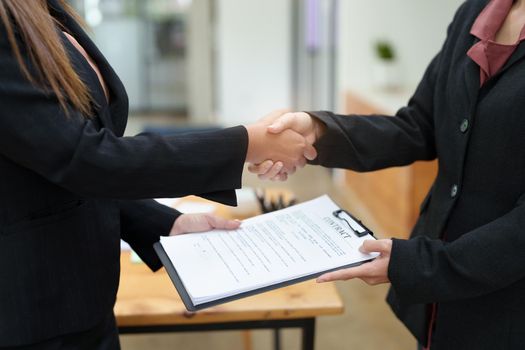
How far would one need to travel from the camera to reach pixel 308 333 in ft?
4.78

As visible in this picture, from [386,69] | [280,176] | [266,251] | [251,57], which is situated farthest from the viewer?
[251,57]

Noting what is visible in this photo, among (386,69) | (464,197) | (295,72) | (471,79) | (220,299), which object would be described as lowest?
(295,72)

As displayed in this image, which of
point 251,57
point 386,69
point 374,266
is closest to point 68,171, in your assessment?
point 374,266

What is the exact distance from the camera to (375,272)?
105 centimetres

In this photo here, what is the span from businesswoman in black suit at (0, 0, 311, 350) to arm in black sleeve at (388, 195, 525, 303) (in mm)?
320

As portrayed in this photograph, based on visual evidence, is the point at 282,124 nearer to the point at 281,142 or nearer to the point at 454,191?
the point at 281,142

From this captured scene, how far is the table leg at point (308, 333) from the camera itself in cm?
144

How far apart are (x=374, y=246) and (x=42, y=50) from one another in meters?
0.62

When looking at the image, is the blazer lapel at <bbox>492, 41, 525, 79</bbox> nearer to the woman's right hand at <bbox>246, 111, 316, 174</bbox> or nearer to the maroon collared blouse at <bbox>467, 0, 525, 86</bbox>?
the maroon collared blouse at <bbox>467, 0, 525, 86</bbox>

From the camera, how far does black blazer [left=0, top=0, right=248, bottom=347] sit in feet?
2.81

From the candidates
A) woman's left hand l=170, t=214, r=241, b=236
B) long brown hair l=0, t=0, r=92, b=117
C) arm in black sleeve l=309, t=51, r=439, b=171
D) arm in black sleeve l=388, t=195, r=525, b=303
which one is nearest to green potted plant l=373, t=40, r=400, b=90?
arm in black sleeve l=309, t=51, r=439, b=171

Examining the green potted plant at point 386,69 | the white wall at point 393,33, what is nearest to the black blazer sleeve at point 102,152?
the white wall at point 393,33

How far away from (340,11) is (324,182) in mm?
1545

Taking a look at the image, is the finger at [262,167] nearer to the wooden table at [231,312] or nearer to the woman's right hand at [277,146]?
the woman's right hand at [277,146]
